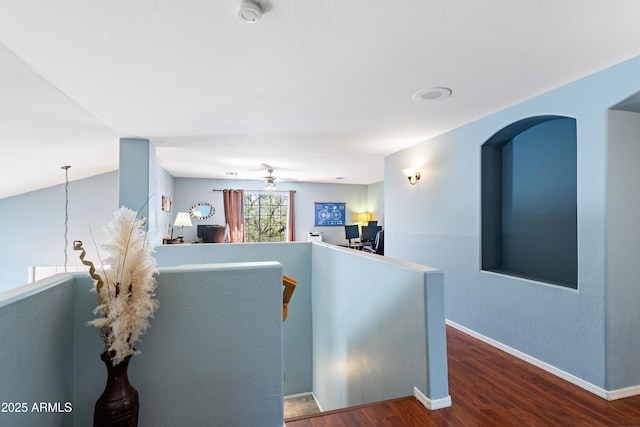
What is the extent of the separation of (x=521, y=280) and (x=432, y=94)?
71.1 inches

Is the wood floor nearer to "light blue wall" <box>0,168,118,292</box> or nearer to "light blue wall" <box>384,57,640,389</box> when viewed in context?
"light blue wall" <box>384,57,640,389</box>

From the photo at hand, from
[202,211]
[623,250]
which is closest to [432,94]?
[623,250]

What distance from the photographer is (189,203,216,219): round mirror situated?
7.44 metres

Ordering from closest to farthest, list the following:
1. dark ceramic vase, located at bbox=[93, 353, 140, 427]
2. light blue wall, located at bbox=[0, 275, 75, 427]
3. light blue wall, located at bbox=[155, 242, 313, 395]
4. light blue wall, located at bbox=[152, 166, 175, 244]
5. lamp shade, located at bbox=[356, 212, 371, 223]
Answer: light blue wall, located at bbox=[0, 275, 75, 427]
dark ceramic vase, located at bbox=[93, 353, 140, 427]
light blue wall, located at bbox=[155, 242, 313, 395]
light blue wall, located at bbox=[152, 166, 175, 244]
lamp shade, located at bbox=[356, 212, 371, 223]

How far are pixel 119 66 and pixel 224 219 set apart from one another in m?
5.96

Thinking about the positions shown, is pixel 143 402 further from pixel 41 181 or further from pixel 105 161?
pixel 41 181

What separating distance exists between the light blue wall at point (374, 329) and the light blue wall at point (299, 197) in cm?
445

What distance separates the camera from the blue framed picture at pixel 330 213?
27.9 ft

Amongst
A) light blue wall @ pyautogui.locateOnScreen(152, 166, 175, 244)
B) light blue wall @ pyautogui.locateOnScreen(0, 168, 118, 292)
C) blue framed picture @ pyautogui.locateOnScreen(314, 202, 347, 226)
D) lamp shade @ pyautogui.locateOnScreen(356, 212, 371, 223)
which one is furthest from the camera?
lamp shade @ pyautogui.locateOnScreen(356, 212, 371, 223)

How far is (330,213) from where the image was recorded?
862 centimetres

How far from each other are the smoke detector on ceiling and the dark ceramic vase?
1.72m

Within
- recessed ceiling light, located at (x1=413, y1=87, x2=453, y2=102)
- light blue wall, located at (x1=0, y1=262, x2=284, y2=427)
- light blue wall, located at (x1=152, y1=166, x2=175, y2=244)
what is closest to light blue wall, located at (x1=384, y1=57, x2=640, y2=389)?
recessed ceiling light, located at (x1=413, y1=87, x2=453, y2=102)

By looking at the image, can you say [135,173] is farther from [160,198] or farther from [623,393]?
[623,393]

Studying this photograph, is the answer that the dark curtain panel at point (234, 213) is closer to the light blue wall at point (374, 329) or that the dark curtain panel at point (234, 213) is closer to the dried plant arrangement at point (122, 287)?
the light blue wall at point (374, 329)
